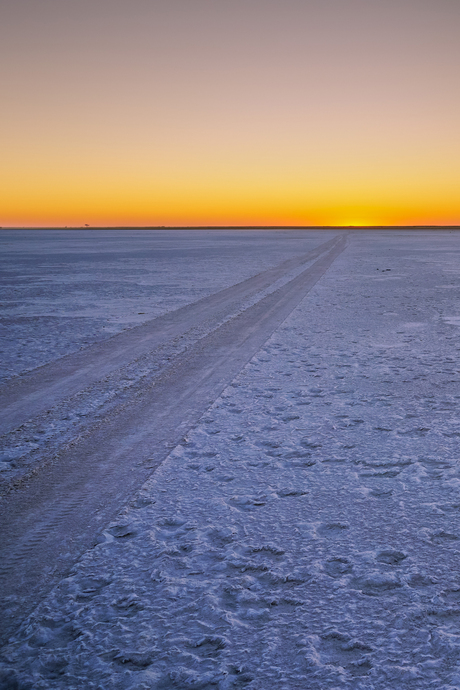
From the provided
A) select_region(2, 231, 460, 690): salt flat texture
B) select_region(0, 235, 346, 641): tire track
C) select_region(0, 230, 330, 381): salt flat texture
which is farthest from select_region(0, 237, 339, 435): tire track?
select_region(2, 231, 460, 690): salt flat texture

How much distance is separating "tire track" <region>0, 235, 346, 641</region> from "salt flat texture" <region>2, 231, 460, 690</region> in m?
0.10

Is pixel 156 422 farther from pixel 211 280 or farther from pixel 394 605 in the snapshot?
pixel 211 280

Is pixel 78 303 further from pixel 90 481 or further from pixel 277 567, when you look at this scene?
pixel 277 567

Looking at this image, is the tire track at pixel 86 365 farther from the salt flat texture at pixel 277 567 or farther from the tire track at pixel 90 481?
the salt flat texture at pixel 277 567

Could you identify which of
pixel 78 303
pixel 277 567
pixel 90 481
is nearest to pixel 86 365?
pixel 90 481

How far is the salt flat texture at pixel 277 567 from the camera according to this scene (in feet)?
5.89

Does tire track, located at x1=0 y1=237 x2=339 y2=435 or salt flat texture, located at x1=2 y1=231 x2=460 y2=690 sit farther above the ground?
tire track, located at x1=0 y1=237 x2=339 y2=435

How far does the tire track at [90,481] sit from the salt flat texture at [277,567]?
4.1 inches

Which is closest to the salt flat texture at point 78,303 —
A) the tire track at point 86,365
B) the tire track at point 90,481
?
the tire track at point 86,365

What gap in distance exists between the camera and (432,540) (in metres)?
2.51

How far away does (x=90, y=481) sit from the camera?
3.09 m

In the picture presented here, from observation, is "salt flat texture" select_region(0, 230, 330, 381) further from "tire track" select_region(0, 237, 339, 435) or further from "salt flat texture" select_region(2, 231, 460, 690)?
"salt flat texture" select_region(2, 231, 460, 690)

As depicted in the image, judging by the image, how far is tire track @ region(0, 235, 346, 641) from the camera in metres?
2.27

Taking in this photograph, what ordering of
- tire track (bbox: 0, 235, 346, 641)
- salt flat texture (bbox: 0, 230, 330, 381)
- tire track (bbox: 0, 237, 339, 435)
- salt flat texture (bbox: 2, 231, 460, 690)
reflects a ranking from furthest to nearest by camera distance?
salt flat texture (bbox: 0, 230, 330, 381), tire track (bbox: 0, 237, 339, 435), tire track (bbox: 0, 235, 346, 641), salt flat texture (bbox: 2, 231, 460, 690)
